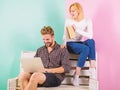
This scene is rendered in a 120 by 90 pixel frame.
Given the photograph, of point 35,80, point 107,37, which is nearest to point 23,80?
point 35,80

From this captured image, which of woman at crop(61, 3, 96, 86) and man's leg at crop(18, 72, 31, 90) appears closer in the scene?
man's leg at crop(18, 72, 31, 90)

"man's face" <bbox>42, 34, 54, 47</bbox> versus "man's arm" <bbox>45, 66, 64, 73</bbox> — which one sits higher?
"man's face" <bbox>42, 34, 54, 47</bbox>

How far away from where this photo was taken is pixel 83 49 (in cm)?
347

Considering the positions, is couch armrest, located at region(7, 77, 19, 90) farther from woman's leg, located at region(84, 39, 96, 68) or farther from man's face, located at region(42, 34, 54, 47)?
woman's leg, located at region(84, 39, 96, 68)

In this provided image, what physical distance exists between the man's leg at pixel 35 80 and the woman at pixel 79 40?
21.6 inches

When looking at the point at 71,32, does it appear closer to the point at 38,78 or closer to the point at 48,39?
the point at 48,39

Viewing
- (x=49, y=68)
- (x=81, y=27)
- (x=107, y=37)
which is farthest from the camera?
(x=107, y=37)

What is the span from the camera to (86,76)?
144 inches

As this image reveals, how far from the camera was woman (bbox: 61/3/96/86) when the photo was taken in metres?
3.48

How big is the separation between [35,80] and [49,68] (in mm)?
398

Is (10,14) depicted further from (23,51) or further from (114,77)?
(114,77)

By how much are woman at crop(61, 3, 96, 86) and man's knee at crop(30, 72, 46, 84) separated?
0.54m

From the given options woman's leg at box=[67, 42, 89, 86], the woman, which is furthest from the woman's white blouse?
woman's leg at box=[67, 42, 89, 86]

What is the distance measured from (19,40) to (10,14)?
0.36m
